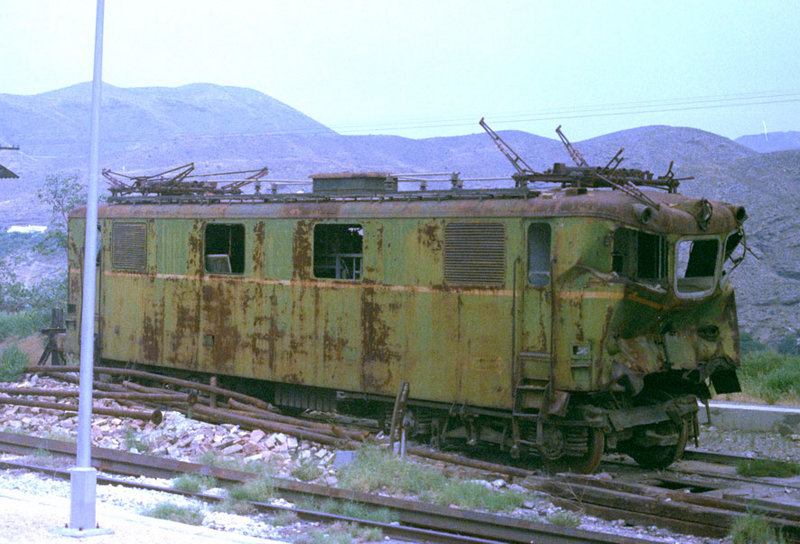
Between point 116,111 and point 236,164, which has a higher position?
point 116,111

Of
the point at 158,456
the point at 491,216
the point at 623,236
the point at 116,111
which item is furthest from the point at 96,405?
the point at 116,111

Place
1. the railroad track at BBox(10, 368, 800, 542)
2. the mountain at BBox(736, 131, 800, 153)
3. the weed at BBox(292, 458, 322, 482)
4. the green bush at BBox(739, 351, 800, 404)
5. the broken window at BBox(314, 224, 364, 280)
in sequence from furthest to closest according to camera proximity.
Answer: the mountain at BBox(736, 131, 800, 153), the green bush at BBox(739, 351, 800, 404), the broken window at BBox(314, 224, 364, 280), the weed at BBox(292, 458, 322, 482), the railroad track at BBox(10, 368, 800, 542)

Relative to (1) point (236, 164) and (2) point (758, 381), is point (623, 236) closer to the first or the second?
(2) point (758, 381)

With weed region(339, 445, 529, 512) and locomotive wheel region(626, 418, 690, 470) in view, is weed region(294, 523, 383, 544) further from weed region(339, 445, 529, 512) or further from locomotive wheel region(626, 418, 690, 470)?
locomotive wheel region(626, 418, 690, 470)

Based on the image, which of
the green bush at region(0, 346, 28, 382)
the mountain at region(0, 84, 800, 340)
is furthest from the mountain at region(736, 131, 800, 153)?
the green bush at region(0, 346, 28, 382)

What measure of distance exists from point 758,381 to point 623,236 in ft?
25.0

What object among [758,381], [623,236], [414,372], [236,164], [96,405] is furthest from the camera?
[236,164]

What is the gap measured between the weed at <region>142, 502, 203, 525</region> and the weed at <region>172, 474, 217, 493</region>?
38.8 inches

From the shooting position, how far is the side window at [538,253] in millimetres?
11633

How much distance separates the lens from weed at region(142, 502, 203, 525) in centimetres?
914

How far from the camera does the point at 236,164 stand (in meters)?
73.9

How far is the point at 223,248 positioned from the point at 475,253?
5171mm

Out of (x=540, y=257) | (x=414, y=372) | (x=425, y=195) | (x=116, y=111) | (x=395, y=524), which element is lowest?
(x=395, y=524)

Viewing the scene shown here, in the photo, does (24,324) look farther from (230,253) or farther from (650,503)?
(650,503)
